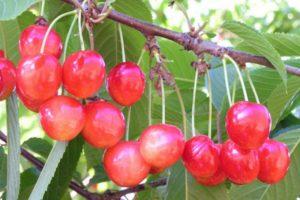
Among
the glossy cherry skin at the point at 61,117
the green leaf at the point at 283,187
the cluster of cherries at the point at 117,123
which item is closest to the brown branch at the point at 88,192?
the green leaf at the point at 283,187

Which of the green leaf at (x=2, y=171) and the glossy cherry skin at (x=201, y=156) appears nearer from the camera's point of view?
the glossy cherry skin at (x=201, y=156)

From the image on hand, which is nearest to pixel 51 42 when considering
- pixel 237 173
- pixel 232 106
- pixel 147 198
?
pixel 232 106

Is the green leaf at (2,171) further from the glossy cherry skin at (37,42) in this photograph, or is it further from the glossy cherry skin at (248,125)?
the glossy cherry skin at (248,125)

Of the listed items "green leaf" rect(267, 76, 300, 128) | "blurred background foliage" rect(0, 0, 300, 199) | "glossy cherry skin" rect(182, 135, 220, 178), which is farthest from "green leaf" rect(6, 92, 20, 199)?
"green leaf" rect(267, 76, 300, 128)

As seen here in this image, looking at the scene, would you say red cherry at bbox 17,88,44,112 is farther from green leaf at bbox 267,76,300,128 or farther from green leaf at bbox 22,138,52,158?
green leaf at bbox 22,138,52,158

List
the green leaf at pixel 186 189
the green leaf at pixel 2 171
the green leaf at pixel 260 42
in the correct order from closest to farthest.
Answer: the green leaf at pixel 260 42 < the green leaf at pixel 186 189 < the green leaf at pixel 2 171

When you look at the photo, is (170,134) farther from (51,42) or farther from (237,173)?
(51,42)
